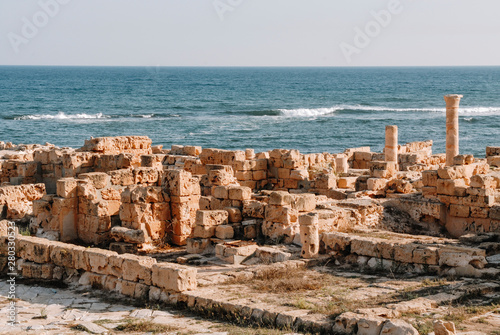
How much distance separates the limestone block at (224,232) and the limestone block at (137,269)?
2.61 metres

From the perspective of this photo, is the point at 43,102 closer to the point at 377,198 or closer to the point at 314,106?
the point at 314,106

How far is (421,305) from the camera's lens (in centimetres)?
922

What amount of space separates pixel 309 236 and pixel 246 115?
182 ft

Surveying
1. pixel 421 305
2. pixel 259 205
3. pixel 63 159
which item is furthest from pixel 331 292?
pixel 63 159

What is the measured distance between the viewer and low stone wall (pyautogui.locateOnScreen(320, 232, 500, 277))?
11188 millimetres

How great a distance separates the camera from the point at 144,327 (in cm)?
930

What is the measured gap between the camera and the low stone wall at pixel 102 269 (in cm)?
1051

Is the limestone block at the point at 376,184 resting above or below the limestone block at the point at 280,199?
below

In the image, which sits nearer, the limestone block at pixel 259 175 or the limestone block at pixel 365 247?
the limestone block at pixel 365 247

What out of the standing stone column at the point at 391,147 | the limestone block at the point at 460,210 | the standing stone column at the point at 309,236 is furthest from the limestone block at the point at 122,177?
the standing stone column at the point at 391,147

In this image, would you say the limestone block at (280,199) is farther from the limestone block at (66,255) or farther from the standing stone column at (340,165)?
the standing stone column at (340,165)

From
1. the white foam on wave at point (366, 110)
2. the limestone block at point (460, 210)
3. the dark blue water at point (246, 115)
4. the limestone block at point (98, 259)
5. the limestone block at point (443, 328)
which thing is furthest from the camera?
the white foam on wave at point (366, 110)

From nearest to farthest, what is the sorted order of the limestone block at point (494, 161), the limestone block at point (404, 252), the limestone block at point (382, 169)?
1. the limestone block at point (404, 252)
2. the limestone block at point (382, 169)
3. the limestone block at point (494, 161)

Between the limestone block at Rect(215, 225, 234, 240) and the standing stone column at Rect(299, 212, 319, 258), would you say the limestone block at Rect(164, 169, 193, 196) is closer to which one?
the limestone block at Rect(215, 225, 234, 240)
